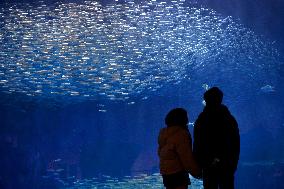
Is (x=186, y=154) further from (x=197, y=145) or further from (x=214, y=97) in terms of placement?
(x=214, y=97)

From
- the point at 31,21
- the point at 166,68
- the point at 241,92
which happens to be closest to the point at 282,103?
the point at 241,92

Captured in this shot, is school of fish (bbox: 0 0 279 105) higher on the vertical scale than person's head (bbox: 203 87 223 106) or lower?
higher

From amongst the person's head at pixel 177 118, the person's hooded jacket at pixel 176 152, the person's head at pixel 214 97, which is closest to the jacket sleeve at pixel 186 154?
the person's hooded jacket at pixel 176 152

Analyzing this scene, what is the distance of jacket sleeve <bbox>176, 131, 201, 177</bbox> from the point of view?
3.73 meters

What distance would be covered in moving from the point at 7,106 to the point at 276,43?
21.8 m

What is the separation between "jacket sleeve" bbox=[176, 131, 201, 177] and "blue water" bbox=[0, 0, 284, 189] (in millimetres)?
9338

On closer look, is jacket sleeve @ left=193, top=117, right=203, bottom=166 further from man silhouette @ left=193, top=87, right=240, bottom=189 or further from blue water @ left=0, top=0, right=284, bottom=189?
blue water @ left=0, top=0, right=284, bottom=189

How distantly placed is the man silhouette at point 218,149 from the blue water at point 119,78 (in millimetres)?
9391

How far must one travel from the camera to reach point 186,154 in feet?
12.3

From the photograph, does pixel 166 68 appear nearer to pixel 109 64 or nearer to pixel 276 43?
pixel 109 64

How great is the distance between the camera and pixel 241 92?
116 ft

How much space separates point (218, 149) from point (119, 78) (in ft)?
68.3

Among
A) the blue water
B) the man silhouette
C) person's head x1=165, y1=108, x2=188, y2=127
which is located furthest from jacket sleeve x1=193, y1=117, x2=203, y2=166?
the blue water

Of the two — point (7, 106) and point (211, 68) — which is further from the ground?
point (211, 68)
